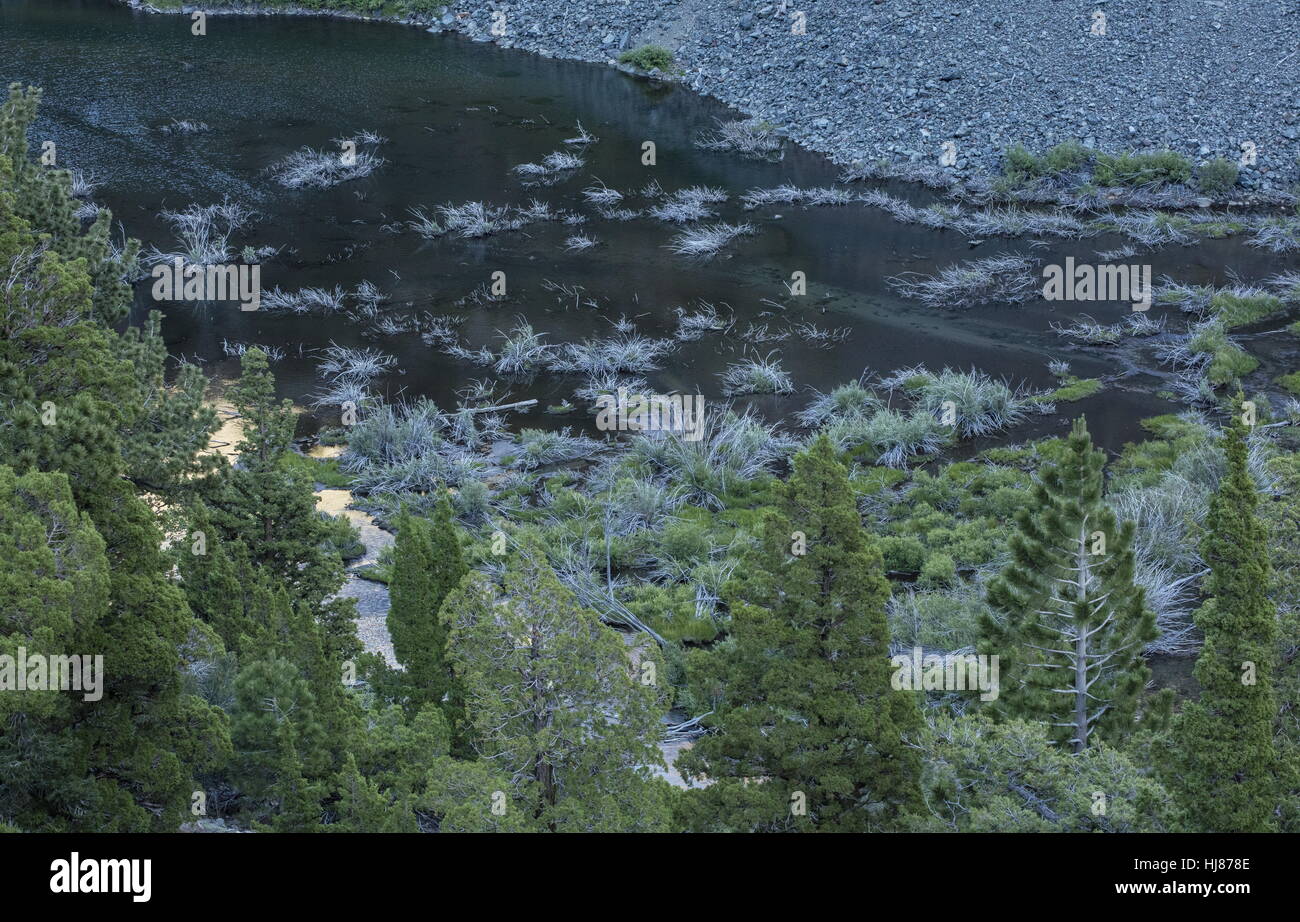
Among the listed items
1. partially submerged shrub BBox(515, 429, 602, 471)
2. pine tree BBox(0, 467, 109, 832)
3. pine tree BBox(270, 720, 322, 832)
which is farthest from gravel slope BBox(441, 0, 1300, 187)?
pine tree BBox(0, 467, 109, 832)

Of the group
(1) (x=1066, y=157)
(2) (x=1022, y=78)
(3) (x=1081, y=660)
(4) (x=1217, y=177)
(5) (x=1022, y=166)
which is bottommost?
(3) (x=1081, y=660)

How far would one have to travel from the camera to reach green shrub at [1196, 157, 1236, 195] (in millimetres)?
37156

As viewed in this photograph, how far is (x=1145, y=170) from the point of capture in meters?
37.6

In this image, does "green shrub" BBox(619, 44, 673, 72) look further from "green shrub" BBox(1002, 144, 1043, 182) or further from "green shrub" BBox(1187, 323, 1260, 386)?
Result: "green shrub" BBox(1187, 323, 1260, 386)

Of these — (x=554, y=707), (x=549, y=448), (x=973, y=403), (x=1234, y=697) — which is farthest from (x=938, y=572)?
(x=554, y=707)

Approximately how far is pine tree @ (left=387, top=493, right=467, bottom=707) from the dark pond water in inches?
462

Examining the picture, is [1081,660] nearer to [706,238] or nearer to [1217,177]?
[706,238]

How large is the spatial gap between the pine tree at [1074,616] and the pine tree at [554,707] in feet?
15.9

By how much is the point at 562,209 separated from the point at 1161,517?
21652mm

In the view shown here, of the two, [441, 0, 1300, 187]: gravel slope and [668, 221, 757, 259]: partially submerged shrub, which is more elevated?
[441, 0, 1300, 187]: gravel slope

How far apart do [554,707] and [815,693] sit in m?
2.28

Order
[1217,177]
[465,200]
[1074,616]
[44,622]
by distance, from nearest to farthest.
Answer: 1. [44,622]
2. [1074,616]
3. [1217,177]
4. [465,200]

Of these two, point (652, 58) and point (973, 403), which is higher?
point (652, 58)

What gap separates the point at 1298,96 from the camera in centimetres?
3919
